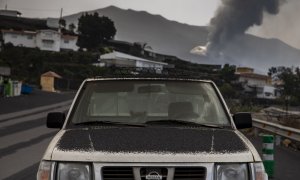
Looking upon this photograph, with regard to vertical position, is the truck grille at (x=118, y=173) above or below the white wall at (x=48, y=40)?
below

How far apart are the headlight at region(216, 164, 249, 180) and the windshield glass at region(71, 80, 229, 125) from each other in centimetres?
126

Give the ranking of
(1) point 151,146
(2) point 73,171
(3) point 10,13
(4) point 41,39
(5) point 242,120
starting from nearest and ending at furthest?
1. (2) point 73,171
2. (1) point 151,146
3. (5) point 242,120
4. (4) point 41,39
5. (3) point 10,13

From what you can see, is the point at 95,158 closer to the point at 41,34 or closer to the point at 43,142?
the point at 43,142

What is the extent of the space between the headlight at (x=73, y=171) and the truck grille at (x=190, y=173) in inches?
27.0

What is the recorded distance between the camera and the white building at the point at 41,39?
12719 cm

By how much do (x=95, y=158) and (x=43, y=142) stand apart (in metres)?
11.9

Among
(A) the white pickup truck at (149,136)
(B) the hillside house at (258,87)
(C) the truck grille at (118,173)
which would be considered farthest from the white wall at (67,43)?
(C) the truck grille at (118,173)

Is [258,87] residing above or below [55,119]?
above

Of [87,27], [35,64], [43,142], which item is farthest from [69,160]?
[87,27]

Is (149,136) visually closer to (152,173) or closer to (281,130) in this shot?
(152,173)

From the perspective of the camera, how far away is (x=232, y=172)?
402cm

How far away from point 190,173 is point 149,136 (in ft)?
2.15

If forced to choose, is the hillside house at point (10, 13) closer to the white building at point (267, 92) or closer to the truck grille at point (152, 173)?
the white building at point (267, 92)

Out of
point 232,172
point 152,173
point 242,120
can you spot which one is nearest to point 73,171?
point 152,173
